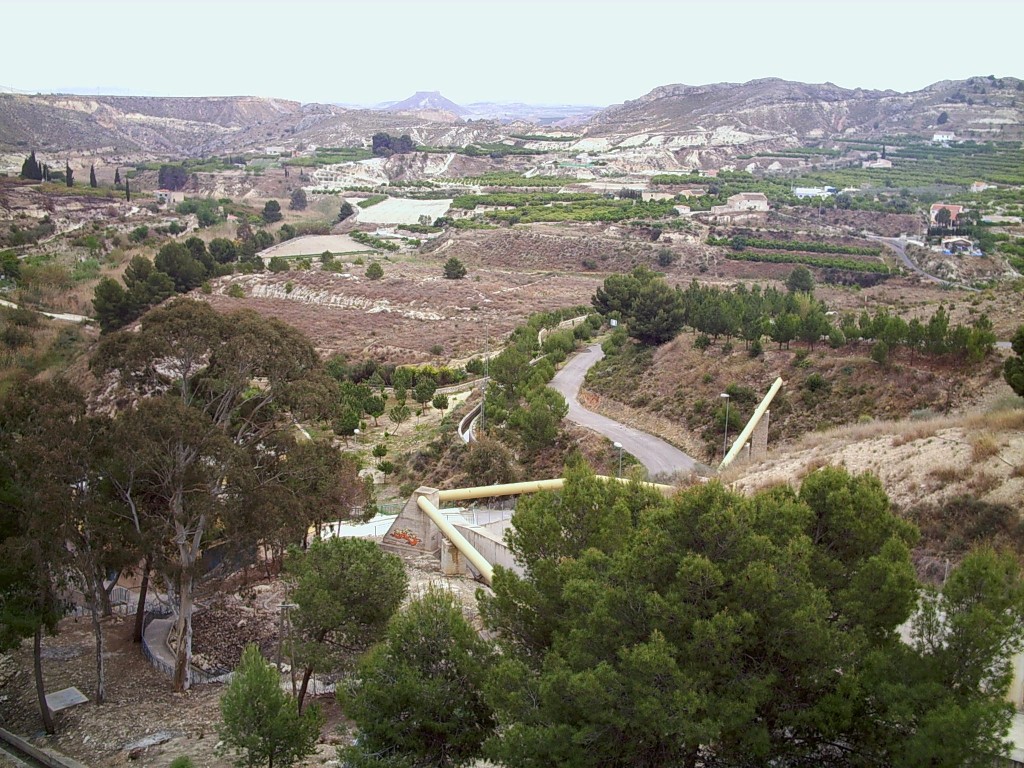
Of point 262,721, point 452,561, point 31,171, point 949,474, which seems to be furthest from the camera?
point 31,171

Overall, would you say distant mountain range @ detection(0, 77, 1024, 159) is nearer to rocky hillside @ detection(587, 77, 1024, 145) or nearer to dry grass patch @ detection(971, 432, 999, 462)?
rocky hillside @ detection(587, 77, 1024, 145)

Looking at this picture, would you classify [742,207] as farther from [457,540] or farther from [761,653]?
[761,653]

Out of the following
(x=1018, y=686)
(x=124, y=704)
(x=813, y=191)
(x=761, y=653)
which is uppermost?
(x=813, y=191)

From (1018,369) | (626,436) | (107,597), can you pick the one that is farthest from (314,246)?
(1018,369)

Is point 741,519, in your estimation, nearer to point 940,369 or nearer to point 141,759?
point 141,759

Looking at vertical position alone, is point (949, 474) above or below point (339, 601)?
above

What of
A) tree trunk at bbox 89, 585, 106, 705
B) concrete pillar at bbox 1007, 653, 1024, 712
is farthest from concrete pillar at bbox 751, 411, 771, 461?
tree trunk at bbox 89, 585, 106, 705

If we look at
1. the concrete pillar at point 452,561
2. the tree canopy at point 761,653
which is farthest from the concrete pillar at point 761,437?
the tree canopy at point 761,653

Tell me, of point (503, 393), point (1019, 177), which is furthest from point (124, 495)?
point (1019, 177)
